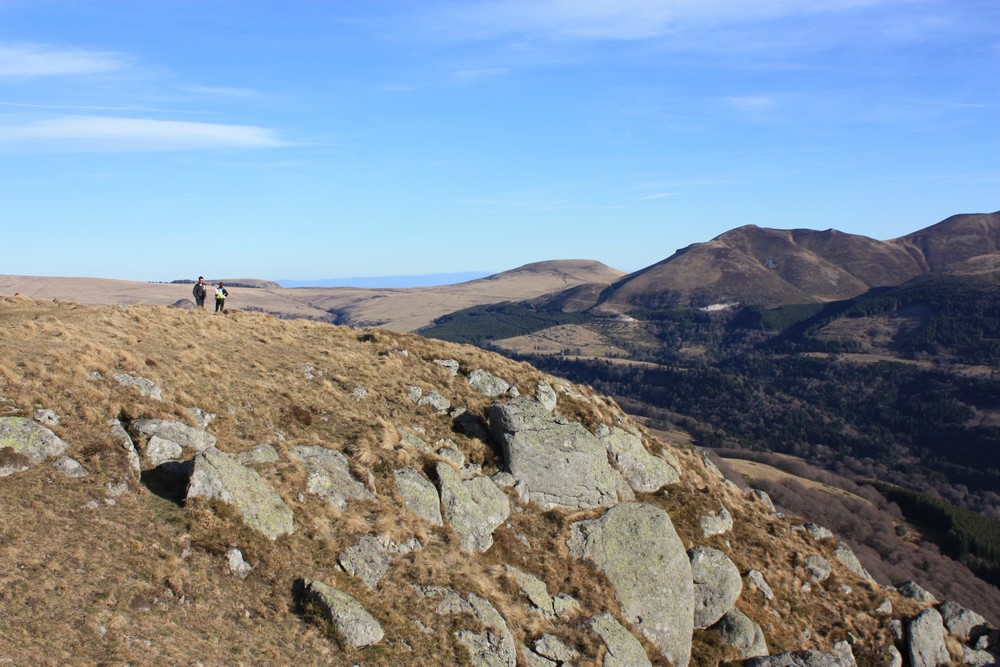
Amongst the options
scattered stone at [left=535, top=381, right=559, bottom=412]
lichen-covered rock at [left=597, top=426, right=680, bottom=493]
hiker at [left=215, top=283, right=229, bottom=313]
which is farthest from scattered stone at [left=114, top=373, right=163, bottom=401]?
lichen-covered rock at [left=597, top=426, right=680, bottom=493]

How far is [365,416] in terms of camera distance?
116 ft

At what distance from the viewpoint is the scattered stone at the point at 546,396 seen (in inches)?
1697

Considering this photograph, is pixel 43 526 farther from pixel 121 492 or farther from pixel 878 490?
pixel 878 490

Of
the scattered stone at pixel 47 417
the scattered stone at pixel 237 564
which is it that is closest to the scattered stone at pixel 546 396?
the scattered stone at pixel 237 564

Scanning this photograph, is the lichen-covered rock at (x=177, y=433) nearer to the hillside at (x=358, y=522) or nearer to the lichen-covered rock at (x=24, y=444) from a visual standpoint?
the hillside at (x=358, y=522)

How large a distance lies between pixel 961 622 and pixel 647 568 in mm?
24334

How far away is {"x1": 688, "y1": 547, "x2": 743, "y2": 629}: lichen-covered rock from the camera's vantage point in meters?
32.8

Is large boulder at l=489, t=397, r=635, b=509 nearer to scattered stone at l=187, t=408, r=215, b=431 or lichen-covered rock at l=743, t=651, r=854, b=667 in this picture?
lichen-covered rock at l=743, t=651, r=854, b=667

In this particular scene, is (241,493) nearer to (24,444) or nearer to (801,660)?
(24,444)

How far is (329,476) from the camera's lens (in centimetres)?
2831

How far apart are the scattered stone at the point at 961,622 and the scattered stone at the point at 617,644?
25.2 metres

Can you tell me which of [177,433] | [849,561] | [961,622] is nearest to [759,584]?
[849,561]

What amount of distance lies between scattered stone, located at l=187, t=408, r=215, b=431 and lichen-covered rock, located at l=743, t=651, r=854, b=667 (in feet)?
89.5

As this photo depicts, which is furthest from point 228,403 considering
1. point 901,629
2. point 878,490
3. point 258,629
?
point 878,490
